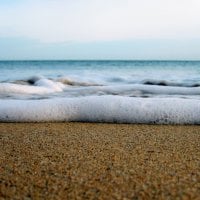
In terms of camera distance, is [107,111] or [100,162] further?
[107,111]

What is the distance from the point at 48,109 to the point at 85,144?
916 millimetres

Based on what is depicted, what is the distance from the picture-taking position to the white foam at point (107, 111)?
2516 mm

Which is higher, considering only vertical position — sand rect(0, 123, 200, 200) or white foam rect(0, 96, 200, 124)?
white foam rect(0, 96, 200, 124)

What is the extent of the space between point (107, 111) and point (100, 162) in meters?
1.12

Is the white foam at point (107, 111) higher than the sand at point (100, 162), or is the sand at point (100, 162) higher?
the white foam at point (107, 111)

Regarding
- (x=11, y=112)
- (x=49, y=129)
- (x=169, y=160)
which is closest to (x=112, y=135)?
(x=49, y=129)

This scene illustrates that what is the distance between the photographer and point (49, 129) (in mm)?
2291

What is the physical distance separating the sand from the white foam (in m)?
0.20

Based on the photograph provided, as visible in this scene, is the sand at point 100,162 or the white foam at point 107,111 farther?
the white foam at point 107,111

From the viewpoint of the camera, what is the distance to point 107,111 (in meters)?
2.59

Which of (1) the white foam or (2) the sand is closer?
(2) the sand

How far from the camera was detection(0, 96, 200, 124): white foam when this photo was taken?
2.52 meters

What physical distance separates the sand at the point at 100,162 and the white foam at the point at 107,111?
202 millimetres

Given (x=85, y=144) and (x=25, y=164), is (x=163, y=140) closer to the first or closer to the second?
(x=85, y=144)
